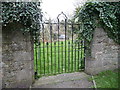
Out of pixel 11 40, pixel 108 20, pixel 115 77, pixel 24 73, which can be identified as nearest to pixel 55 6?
pixel 108 20

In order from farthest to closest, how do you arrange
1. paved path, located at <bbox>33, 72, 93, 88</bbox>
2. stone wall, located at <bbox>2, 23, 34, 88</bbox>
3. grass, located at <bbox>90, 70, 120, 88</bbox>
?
1. paved path, located at <bbox>33, 72, 93, 88</bbox>
2. grass, located at <bbox>90, 70, 120, 88</bbox>
3. stone wall, located at <bbox>2, 23, 34, 88</bbox>

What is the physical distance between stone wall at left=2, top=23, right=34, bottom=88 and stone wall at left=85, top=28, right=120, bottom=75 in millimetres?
1462

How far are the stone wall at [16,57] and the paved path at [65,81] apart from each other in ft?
1.11

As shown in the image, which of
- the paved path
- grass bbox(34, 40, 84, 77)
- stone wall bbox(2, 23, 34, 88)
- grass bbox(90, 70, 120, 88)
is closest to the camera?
stone wall bbox(2, 23, 34, 88)

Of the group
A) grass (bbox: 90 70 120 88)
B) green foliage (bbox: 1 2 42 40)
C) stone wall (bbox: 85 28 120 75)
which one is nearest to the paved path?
grass (bbox: 90 70 120 88)

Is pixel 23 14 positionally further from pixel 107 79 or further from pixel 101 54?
pixel 107 79

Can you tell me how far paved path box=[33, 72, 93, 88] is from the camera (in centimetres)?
284

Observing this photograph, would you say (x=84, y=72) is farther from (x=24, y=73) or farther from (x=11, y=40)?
(x=11, y=40)

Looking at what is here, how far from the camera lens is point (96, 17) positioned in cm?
A: 309

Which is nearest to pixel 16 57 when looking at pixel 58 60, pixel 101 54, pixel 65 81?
pixel 58 60

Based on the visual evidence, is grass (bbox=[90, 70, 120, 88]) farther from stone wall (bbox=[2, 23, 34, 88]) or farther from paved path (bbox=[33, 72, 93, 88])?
stone wall (bbox=[2, 23, 34, 88])

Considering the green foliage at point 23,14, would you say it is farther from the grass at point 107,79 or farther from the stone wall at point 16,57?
the grass at point 107,79

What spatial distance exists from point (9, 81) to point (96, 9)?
2443 millimetres

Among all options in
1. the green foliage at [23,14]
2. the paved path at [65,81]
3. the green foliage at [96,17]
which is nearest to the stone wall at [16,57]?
the green foliage at [23,14]
